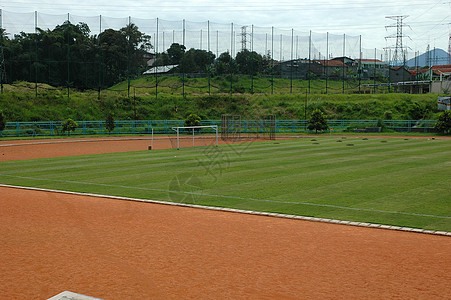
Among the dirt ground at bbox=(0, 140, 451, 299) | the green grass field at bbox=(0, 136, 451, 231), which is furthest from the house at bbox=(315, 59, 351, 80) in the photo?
the dirt ground at bbox=(0, 140, 451, 299)

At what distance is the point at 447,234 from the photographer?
26.8 feet

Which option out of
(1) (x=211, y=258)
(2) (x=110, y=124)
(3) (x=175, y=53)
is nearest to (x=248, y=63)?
(3) (x=175, y=53)

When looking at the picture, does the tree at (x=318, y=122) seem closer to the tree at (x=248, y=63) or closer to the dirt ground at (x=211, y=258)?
the tree at (x=248, y=63)

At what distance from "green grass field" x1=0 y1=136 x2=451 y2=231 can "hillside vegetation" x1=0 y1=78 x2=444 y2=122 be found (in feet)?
116

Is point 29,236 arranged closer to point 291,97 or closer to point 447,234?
point 447,234

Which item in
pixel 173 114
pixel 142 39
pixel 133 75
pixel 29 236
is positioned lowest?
pixel 29 236

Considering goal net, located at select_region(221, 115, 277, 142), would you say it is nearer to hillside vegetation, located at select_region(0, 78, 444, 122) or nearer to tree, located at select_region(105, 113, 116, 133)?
hillside vegetation, located at select_region(0, 78, 444, 122)

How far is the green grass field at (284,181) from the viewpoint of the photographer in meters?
10.6

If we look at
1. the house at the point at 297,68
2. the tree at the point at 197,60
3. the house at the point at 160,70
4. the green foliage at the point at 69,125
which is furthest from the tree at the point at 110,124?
the house at the point at 297,68

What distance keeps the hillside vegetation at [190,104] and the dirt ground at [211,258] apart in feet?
155

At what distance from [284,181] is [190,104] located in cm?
5130

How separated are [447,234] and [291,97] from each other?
60947mm

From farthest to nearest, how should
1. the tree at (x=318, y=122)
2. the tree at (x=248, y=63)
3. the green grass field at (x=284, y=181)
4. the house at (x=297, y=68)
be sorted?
the house at (x=297, y=68) < the tree at (x=248, y=63) < the tree at (x=318, y=122) < the green grass field at (x=284, y=181)

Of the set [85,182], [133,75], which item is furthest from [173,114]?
[85,182]
